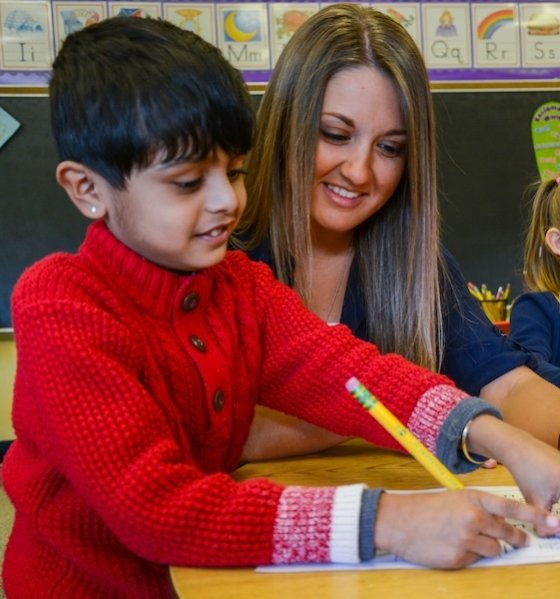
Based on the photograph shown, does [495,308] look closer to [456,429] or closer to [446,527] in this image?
[456,429]

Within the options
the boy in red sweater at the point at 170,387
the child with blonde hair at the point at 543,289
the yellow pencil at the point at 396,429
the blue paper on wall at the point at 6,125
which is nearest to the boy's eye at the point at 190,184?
the boy in red sweater at the point at 170,387

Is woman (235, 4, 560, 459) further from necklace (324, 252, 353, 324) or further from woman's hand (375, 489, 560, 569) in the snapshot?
woman's hand (375, 489, 560, 569)

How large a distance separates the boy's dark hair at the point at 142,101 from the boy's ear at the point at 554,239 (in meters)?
1.25

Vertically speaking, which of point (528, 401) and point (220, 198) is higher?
point (220, 198)

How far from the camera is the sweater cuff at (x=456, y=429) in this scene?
2.73 feet

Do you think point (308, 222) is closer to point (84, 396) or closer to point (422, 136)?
point (422, 136)

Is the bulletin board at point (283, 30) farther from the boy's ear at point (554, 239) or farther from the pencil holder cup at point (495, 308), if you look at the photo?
the boy's ear at point (554, 239)

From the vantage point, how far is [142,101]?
78 centimetres

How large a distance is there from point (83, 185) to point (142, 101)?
0.11 m

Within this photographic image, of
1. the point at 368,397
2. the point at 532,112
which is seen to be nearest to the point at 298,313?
the point at 368,397

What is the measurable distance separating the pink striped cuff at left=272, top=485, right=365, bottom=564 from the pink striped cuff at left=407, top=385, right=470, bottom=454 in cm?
20

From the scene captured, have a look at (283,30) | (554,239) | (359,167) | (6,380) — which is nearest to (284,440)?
(359,167)

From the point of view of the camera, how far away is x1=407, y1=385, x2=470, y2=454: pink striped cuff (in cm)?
85

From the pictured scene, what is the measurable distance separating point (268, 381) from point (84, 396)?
0.32m
